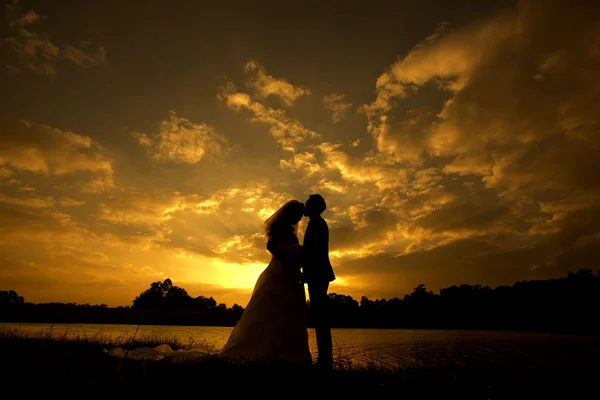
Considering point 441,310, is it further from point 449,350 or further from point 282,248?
point 282,248

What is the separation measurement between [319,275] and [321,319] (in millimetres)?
940

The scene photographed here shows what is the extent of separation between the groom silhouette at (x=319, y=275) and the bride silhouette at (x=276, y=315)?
1.91 feet

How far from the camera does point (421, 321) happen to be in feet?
334

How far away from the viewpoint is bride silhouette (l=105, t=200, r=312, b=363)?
703 cm

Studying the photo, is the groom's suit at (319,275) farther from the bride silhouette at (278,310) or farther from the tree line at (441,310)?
the tree line at (441,310)

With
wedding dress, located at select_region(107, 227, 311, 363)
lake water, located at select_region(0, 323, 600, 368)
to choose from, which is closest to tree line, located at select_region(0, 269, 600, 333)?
lake water, located at select_region(0, 323, 600, 368)

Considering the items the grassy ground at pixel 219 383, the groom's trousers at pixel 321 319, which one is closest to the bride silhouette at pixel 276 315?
the groom's trousers at pixel 321 319

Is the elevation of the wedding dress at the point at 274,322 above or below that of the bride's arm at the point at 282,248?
below

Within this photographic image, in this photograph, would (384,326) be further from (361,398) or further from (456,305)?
(361,398)

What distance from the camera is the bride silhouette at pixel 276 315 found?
7031mm

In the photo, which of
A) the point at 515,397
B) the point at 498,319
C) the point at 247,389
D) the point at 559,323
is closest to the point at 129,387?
the point at 247,389

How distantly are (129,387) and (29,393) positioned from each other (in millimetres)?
1039

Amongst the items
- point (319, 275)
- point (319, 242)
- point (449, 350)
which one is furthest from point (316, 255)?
point (449, 350)

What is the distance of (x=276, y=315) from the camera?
293 inches
